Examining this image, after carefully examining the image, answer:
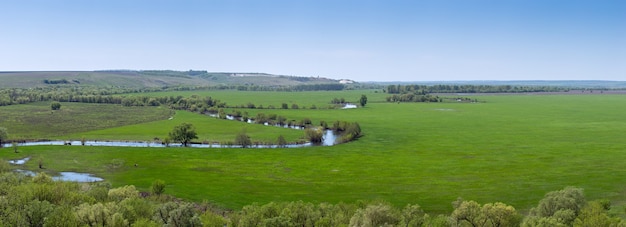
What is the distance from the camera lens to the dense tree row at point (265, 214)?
36.5 meters

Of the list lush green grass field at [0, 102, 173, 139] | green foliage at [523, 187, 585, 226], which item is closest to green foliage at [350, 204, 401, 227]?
green foliage at [523, 187, 585, 226]

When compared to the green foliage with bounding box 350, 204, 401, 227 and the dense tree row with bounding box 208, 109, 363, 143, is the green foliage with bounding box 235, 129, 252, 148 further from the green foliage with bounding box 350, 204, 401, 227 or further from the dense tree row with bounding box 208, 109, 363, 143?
the green foliage with bounding box 350, 204, 401, 227

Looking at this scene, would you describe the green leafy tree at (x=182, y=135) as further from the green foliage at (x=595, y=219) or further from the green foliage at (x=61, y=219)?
the green foliage at (x=595, y=219)

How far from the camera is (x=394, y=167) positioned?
7200cm

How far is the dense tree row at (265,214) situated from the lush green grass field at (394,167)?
1039 centimetres

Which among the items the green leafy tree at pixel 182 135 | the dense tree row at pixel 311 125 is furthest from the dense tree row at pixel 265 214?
the dense tree row at pixel 311 125

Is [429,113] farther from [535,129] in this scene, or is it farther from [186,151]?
[186,151]

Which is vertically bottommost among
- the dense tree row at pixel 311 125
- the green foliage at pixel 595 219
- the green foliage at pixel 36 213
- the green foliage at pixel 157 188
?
the green foliage at pixel 157 188

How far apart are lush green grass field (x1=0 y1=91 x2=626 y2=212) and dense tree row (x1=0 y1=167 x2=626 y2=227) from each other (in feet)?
34.1

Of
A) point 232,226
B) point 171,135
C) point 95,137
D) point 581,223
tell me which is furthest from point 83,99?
point 581,223

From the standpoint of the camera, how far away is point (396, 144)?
94.1 m

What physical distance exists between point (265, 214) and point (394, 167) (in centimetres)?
3566

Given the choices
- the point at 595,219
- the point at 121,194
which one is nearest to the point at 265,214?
the point at 121,194

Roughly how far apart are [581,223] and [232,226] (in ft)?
91.2
